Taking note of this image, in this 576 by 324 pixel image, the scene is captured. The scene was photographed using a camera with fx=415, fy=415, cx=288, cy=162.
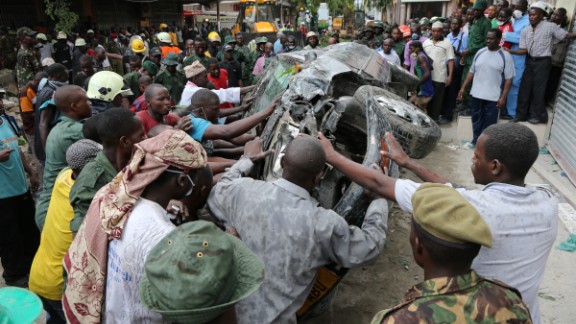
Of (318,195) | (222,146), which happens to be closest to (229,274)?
(318,195)

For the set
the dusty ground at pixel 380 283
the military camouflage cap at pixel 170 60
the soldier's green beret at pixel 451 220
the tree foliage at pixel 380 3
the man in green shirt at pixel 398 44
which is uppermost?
the tree foliage at pixel 380 3

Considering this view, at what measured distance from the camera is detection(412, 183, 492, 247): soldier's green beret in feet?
4.62

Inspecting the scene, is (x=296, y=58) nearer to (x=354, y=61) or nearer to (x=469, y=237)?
(x=354, y=61)

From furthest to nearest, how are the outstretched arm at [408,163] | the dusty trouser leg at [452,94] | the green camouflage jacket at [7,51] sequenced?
the green camouflage jacket at [7,51]
the dusty trouser leg at [452,94]
the outstretched arm at [408,163]

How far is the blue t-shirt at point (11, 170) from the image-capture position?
11.4ft

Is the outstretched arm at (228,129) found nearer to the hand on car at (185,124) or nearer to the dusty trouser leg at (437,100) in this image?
the hand on car at (185,124)

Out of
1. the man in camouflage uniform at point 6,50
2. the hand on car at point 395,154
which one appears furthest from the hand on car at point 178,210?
the man in camouflage uniform at point 6,50

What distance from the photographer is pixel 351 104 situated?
420 cm

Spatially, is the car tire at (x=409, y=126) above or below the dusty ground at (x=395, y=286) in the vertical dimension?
above

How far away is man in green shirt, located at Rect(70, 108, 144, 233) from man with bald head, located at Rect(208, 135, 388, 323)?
762mm

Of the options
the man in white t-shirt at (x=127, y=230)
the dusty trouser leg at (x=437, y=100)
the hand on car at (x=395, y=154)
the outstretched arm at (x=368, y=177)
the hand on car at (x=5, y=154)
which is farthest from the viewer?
the dusty trouser leg at (x=437, y=100)

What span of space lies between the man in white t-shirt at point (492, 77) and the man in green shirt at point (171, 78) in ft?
15.8

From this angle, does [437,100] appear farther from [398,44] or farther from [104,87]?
[104,87]

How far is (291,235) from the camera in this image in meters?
2.08
